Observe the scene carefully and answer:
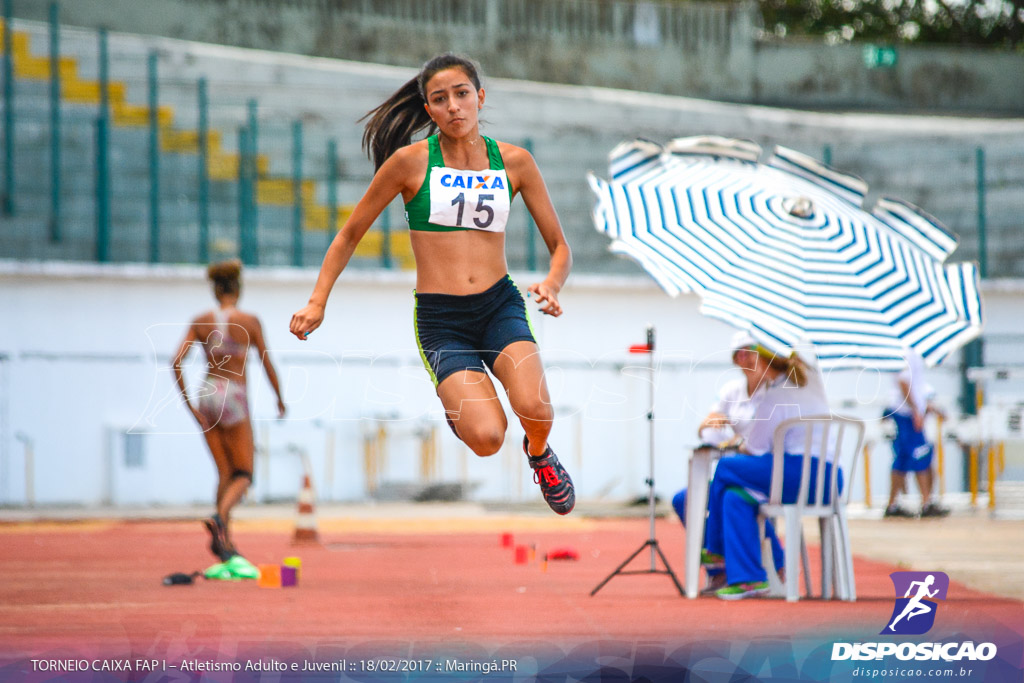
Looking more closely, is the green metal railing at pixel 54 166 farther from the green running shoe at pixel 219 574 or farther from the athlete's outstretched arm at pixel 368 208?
the athlete's outstretched arm at pixel 368 208

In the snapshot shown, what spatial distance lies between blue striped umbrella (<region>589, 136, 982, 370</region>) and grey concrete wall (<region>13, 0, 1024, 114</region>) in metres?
15.3

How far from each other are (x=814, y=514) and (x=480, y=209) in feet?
11.9

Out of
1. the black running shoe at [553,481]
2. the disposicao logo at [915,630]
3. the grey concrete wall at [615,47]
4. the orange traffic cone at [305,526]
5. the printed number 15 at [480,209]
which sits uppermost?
the grey concrete wall at [615,47]

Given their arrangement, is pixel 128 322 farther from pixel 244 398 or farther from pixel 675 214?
pixel 675 214

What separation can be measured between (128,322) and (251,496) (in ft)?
8.08

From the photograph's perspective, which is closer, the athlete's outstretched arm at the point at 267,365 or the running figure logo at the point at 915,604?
the running figure logo at the point at 915,604

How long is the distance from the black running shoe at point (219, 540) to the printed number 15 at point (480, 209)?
4.14 metres

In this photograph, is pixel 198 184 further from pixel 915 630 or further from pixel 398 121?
pixel 915 630

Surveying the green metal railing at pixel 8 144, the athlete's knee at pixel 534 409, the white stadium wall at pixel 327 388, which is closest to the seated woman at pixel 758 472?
the athlete's knee at pixel 534 409

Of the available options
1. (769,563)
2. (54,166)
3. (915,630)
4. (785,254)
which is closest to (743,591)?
(769,563)

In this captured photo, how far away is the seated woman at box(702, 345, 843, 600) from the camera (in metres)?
7.54

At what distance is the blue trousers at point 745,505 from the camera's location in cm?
753

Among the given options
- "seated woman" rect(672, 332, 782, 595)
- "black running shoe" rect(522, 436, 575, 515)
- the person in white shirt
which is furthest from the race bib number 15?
the person in white shirt

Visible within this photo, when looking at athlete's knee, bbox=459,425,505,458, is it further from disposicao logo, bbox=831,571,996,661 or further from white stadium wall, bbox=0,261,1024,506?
white stadium wall, bbox=0,261,1024,506
